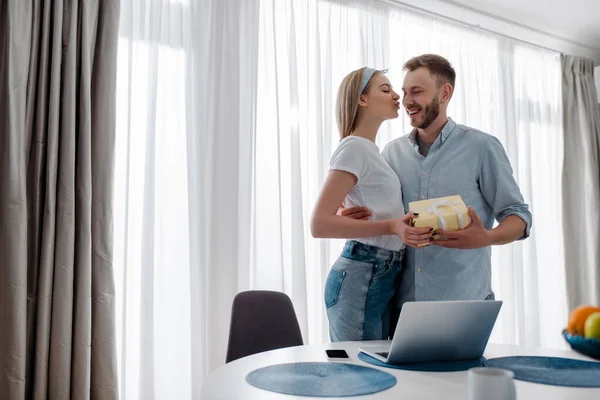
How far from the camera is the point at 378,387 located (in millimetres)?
1160

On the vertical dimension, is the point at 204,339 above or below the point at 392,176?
below

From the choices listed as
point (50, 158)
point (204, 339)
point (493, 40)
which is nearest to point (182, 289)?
point (204, 339)

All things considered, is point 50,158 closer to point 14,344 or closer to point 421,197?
point 14,344

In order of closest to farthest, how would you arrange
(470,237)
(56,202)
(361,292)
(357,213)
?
(470,237), (361,292), (357,213), (56,202)

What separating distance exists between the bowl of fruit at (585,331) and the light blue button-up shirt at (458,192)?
62 centimetres

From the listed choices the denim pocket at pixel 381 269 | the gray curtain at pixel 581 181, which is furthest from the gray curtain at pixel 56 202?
the gray curtain at pixel 581 181

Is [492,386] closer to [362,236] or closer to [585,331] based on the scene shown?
[585,331]

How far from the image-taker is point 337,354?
1.49 m

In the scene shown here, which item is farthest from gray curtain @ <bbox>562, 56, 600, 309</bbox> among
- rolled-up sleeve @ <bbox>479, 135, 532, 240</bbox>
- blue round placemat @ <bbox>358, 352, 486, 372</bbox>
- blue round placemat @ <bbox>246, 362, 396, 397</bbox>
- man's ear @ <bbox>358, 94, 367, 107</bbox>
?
blue round placemat @ <bbox>246, 362, 396, 397</bbox>

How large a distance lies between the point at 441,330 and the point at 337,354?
0.30 m

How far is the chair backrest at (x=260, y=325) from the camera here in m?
2.05

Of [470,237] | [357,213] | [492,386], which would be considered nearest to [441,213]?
[470,237]

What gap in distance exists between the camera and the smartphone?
1457 millimetres

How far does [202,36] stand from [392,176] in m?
1.55
